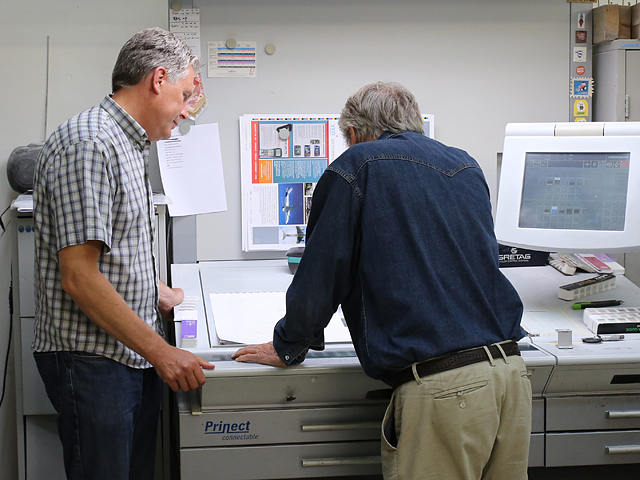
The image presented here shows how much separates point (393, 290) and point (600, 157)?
94cm

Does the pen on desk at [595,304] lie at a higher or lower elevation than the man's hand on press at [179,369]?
higher

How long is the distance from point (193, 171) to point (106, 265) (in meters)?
0.97

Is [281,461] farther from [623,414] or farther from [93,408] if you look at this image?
[623,414]

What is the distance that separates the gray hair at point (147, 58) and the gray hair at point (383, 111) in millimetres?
377

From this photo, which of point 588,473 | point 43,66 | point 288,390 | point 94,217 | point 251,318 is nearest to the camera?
point 94,217

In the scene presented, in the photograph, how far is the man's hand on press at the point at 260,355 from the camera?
1.33m

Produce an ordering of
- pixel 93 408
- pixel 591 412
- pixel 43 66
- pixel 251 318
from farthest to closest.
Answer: pixel 43 66
pixel 251 318
pixel 591 412
pixel 93 408

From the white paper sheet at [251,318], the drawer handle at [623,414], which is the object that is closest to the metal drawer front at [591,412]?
the drawer handle at [623,414]

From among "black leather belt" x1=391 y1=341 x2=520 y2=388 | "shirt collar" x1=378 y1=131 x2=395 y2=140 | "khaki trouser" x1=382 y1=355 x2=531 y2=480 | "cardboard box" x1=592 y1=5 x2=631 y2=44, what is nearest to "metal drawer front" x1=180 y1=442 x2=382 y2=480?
"khaki trouser" x1=382 y1=355 x2=531 y2=480

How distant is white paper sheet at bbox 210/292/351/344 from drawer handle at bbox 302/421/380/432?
198mm

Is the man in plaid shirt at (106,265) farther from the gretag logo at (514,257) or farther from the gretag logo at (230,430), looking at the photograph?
the gretag logo at (514,257)

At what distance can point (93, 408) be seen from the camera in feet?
4.15

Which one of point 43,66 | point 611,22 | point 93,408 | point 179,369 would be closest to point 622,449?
point 179,369

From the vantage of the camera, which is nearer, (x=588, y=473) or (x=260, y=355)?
(x=260, y=355)
